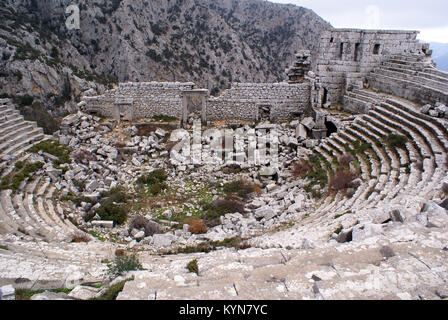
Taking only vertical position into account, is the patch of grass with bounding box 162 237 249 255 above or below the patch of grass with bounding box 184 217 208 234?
above

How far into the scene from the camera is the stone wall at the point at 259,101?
55.8 ft

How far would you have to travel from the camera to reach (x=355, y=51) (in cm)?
1820

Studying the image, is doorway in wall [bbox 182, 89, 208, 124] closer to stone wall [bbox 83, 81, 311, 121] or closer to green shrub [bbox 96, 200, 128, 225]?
stone wall [bbox 83, 81, 311, 121]

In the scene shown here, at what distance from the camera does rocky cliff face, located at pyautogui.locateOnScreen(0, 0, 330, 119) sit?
124 feet

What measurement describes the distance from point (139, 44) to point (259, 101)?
3771 centimetres

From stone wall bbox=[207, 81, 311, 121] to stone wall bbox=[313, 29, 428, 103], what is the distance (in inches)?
87.9

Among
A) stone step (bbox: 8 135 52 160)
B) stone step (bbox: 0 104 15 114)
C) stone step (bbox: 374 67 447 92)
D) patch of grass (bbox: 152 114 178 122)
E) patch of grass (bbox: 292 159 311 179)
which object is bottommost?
patch of grass (bbox: 292 159 311 179)

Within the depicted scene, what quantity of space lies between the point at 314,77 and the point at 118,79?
119 feet

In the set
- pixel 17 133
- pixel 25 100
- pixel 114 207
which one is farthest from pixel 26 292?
pixel 25 100

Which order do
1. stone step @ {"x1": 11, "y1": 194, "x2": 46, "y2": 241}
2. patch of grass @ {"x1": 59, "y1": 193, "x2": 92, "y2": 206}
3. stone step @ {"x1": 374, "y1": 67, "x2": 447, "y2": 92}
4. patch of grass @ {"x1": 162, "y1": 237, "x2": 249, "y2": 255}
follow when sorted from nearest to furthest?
patch of grass @ {"x1": 162, "y1": 237, "x2": 249, "y2": 255}, stone step @ {"x1": 11, "y1": 194, "x2": 46, "y2": 241}, patch of grass @ {"x1": 59, "y1": 193, "x2": 92, "y2": 206}, stone step @ {"x1": 374, "y1": 67, "x2": 447, "y2": 92}

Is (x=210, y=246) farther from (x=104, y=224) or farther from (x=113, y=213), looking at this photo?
(x=113, y=213)

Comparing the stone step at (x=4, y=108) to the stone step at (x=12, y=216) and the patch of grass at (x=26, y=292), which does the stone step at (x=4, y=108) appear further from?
the patch of grass at (x=26, y=292)

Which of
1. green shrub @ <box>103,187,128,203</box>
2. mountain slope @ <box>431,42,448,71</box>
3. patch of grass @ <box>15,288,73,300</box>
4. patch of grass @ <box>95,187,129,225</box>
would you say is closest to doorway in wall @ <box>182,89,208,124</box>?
green shrub @ <box>103,187,128,203</box>
